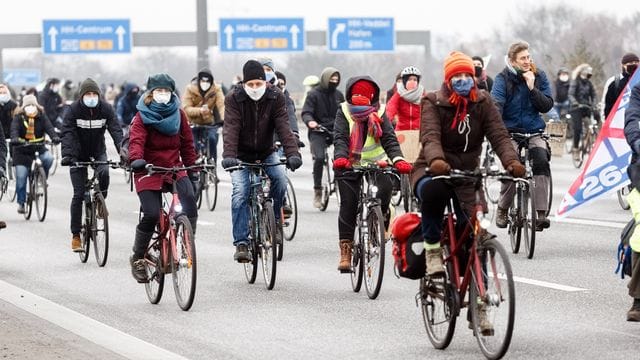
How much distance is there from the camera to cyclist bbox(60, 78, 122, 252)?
14.3 m

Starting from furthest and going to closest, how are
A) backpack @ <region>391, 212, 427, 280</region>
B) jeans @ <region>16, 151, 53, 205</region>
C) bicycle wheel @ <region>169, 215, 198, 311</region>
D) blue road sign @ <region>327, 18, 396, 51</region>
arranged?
blue road sign @ <region>327, 18, 396, 51</region> → jeans @ <region>16, 151, 53, 205</region> → bicycle wheel @ <region>169, 215, 198, 311</region> → backpack @ <region>391, 212, 427, 280</region>

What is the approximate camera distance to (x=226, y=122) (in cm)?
1223

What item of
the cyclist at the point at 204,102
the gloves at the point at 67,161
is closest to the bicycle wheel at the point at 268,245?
the gloves at the point at 67,161

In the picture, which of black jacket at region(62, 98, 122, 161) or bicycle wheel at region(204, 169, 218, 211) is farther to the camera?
bicycle wheel at region(204, 169, 218, 211)

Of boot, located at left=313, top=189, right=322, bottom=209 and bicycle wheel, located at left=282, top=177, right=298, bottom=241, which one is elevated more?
bicycle wheel, located at left=282, top=177, right=298, bottom=241

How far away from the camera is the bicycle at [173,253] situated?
429 inches

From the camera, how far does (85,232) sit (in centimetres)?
1462

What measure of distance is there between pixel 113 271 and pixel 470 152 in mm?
5468

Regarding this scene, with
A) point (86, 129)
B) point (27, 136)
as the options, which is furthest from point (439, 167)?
point (27, 136)

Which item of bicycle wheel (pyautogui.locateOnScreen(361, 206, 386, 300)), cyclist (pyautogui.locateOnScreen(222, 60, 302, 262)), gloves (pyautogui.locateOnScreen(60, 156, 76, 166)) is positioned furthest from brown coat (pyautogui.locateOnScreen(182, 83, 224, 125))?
bicycle wheel (pyautogui.locateOnScreen(361, 206, 386, 300))

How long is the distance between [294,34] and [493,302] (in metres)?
55.7

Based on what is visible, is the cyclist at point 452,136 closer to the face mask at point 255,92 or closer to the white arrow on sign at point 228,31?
the face mask at point 255,92

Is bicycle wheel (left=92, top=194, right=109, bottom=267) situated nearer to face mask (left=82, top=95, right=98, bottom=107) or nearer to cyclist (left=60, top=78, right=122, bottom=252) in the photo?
cyclist (left=60, top=78, right=122, bottom=252)

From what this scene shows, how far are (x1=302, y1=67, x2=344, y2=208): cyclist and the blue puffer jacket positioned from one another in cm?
435
